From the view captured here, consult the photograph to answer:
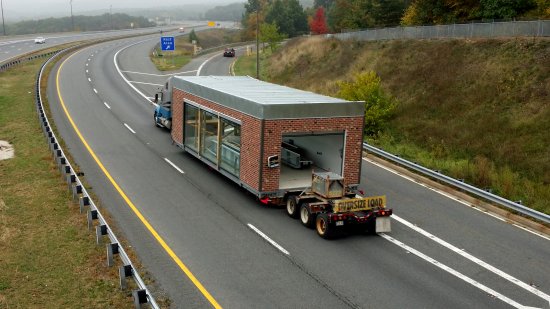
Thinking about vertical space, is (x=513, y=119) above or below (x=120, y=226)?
above

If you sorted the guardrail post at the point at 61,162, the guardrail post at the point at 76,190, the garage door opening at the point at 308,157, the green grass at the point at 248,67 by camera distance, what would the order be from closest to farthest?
the guardrail post at the point at 76,190
the garage door opening at the point at 308,157
the guardrail post at the point at 61,162
the green grass at the point at 248,67

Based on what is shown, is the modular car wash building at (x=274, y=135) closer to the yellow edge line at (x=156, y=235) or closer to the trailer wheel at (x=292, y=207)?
the trailer wheel at (x=292, y=207)

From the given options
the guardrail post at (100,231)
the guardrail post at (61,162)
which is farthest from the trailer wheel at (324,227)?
the guardrail post at (61,162)

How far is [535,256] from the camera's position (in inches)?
603

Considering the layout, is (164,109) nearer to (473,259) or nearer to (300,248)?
(300,248)

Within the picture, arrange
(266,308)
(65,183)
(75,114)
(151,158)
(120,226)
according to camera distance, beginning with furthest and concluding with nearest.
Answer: (75,114) < (151,158) < (65,183) < (120,226) < (266,308)

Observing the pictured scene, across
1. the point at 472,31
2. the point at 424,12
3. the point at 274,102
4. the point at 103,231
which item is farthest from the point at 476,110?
the point at 424,12

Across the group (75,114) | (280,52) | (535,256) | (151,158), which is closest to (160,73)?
(280,52)

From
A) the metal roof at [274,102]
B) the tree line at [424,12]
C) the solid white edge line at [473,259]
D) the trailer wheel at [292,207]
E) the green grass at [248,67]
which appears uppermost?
the tree line at [424,12]

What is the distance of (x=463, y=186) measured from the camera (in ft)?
67.0

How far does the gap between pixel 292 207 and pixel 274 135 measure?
7.99 ft

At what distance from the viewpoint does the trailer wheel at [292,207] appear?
1762 cm

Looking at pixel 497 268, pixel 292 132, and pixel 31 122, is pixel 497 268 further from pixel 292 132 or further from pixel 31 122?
pixel 31 122

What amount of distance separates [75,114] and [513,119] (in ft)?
85.5
